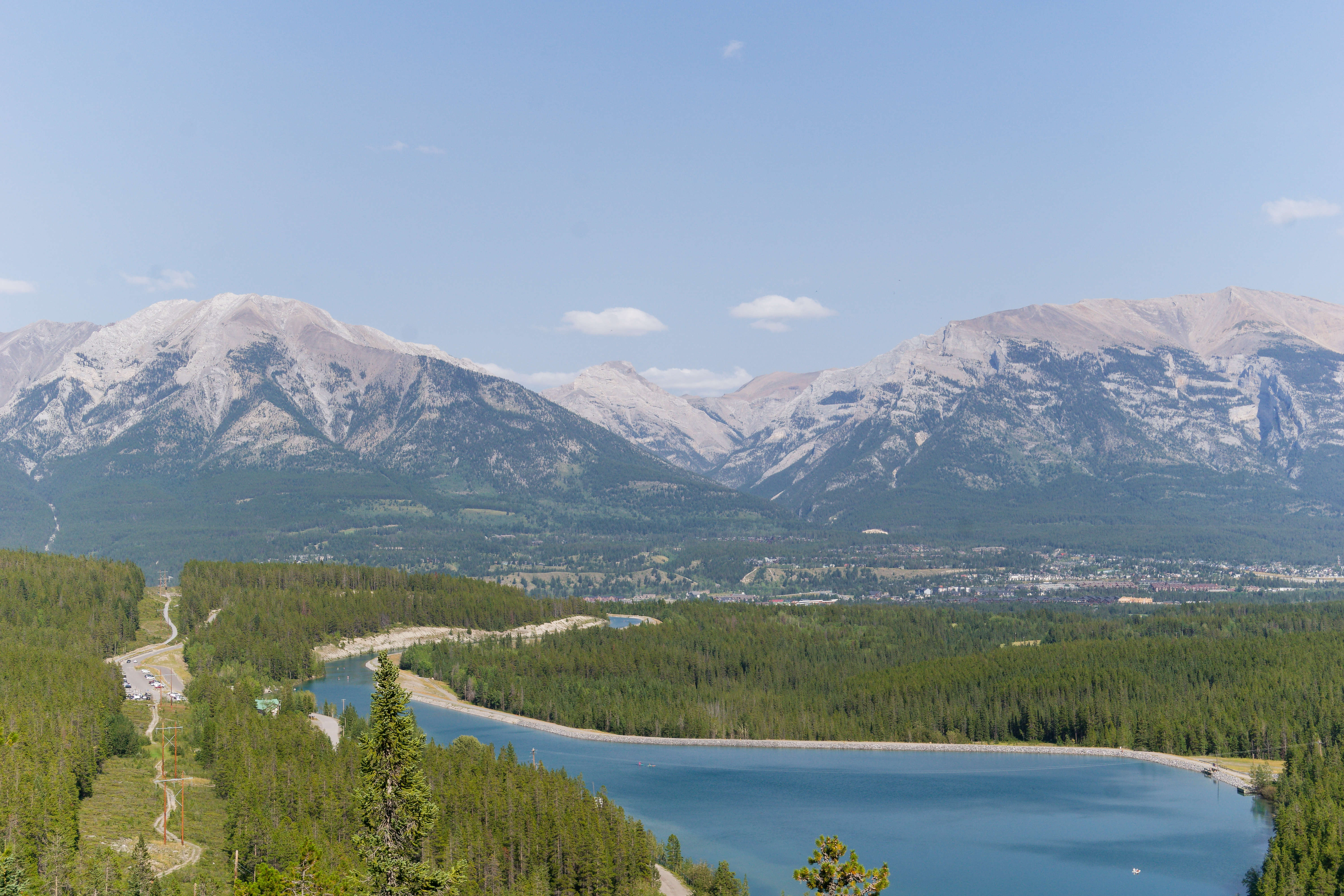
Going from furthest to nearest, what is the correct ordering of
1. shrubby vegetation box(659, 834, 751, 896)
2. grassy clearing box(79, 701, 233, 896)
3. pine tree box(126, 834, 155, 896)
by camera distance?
shrubby vegetation box(659, 834, 751, 896), grassy clearing box(79, 701, 233, 896), pine tree box(126, 834, 155, 896)

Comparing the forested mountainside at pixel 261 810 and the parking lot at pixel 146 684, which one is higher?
the forested mountainside at pixel 261 810

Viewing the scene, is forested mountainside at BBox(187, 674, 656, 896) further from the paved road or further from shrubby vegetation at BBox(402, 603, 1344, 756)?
shrubby vegetation at BBox(402, 603, 1344, 756)

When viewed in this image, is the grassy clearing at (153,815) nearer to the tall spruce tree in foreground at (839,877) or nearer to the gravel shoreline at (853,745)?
the tall spruce tree in foreground at (839,877)

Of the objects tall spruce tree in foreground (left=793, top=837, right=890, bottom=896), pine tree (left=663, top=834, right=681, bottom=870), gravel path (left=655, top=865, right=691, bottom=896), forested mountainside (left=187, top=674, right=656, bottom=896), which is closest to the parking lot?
forested mountainside (left=187, top=674, right=656, bottom=896)

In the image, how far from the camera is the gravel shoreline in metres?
164

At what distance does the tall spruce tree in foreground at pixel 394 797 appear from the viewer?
54.0 meters

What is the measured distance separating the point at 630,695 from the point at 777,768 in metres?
38.3

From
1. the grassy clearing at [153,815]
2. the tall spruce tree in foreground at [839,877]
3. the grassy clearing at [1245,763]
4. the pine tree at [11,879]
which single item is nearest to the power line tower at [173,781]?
the grassy clearing at [153,815]

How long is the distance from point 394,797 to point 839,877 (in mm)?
20278

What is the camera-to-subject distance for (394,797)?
54.6 m

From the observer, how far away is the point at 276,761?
11594 cm

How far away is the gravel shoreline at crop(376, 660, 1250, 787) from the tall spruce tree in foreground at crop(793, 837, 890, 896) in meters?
125

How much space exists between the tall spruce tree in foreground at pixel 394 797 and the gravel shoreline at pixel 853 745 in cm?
12558

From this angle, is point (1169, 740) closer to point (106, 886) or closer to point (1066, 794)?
point (1066, 794)
